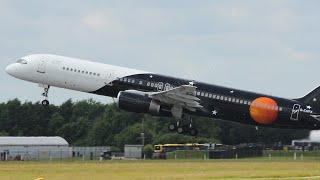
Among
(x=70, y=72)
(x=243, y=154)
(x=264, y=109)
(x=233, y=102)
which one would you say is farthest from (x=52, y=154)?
(x=264, y=109)

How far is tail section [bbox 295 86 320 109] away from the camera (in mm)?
99250

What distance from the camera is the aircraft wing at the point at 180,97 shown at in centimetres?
9676

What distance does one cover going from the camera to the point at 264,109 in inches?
3903

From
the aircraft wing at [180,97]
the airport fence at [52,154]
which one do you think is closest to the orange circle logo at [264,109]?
the aircraft wing at [180,97]

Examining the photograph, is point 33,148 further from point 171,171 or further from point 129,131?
point 171,171

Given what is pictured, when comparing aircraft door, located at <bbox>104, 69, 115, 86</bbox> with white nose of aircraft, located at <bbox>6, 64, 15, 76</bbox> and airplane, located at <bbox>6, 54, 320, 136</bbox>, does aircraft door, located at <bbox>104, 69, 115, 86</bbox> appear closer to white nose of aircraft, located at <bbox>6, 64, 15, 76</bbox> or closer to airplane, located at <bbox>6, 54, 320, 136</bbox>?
airplane, located at <bbox>6, 54, 320, 136</bbox>

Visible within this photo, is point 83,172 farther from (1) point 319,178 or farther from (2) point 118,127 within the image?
(2) point 118,127

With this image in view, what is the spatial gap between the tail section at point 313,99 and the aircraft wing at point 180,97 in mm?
9993

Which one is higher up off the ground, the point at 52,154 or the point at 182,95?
the point at 182,95

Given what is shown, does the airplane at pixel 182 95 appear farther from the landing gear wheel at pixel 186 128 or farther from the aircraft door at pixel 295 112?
the landing gear wheel at pixel 186 128

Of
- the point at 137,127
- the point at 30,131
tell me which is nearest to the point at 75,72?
the point at 137,127

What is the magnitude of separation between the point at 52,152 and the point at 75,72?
2164 inches

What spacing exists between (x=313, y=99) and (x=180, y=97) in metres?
12.6

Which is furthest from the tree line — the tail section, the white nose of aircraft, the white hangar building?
the white nose of aircraft
